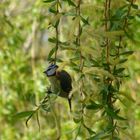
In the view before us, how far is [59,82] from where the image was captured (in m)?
0.74

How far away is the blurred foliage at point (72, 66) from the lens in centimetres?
75

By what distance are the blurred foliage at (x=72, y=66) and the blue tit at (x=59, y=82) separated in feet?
0.05

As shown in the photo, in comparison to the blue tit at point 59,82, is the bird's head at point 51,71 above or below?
above

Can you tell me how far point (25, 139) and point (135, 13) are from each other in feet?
5.06

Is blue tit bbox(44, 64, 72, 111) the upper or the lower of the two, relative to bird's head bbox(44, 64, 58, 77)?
lower

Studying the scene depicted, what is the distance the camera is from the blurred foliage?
748 millimetres

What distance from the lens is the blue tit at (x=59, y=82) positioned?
739mm

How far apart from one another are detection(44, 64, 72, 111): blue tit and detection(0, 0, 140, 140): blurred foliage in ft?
0.05

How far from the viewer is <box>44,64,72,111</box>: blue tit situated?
0.74 metres

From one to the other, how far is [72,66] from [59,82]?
35 millimetres

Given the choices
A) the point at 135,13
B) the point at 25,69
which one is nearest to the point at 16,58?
the point at 25,69

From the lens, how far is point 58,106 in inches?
103

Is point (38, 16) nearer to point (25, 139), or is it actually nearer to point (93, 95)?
point (25, 139)

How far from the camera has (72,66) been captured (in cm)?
76
